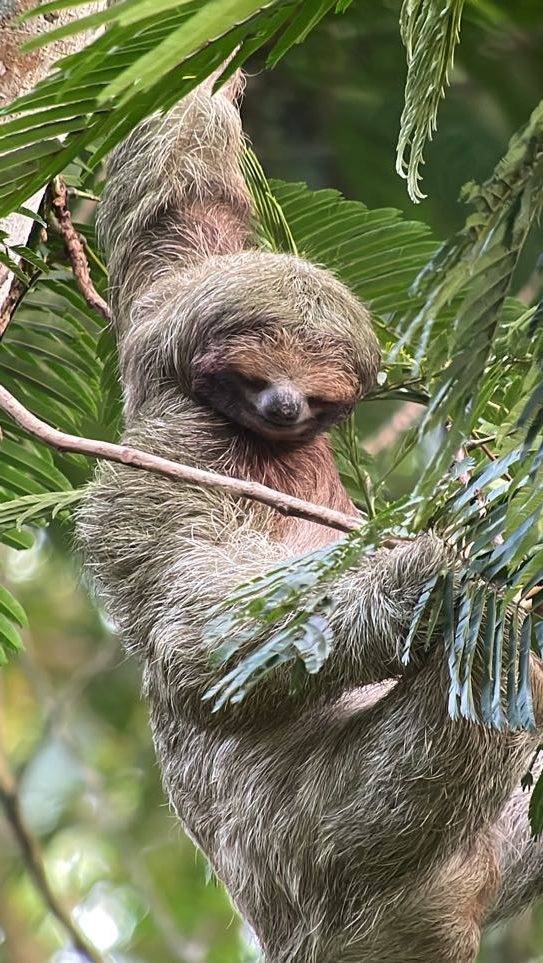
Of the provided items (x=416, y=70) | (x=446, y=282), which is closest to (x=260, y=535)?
(x=416, y=70)

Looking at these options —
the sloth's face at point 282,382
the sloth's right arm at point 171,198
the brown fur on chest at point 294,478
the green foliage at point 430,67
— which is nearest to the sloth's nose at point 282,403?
the sloth's face at point 282,382

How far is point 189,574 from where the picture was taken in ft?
12.3

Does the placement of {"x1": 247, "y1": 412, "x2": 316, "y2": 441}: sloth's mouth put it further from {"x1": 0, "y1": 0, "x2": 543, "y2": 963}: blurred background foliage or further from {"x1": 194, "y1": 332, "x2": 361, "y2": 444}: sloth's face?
{"x1": 0, "y1": 0, "x2": 543, "y2": 963}: blurred background foliage

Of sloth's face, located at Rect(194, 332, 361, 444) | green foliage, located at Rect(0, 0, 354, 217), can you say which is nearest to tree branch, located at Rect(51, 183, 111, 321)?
sloth's face, located at Rect(194, 332, 361, 444)

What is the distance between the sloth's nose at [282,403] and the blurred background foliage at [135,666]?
755mm

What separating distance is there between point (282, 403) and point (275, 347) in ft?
0.60

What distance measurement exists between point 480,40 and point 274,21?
384 centimetres

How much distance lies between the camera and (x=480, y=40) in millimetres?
5609

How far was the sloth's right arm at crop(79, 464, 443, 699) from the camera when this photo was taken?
3.13 m

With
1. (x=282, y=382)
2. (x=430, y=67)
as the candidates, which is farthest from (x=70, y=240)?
(x=430, y=67)

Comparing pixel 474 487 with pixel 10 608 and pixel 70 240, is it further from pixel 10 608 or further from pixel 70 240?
pixel 10 608

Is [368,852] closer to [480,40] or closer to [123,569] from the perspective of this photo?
[123,569]

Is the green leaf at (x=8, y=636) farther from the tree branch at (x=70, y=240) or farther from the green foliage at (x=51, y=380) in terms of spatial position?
the tree branch at (x=70, y=240)

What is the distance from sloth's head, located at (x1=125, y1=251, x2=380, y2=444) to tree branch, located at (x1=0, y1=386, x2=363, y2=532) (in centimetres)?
88
